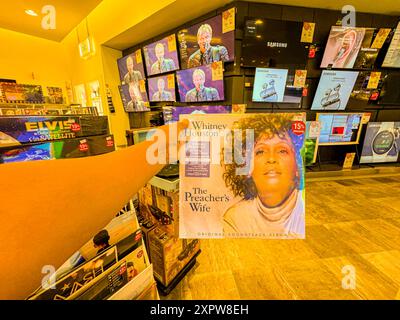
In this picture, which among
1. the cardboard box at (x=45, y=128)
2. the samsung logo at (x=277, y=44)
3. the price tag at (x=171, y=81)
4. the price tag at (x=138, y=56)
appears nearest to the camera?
the cardboard box at (x=45, y=128)

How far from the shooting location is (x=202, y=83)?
7.20ft

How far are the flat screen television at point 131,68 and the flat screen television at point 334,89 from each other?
2.74m

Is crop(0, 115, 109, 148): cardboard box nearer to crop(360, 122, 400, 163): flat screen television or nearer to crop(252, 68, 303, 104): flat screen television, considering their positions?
crop(252, 68, 303, 104): flat screen television

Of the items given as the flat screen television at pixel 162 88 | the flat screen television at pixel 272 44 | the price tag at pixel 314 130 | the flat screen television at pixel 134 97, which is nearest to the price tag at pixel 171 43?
the flat screen television at pixel 162 88

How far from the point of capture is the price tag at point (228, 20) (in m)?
1.80

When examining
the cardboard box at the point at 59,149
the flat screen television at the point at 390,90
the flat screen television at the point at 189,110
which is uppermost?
the flat screen television at the point at 390,90

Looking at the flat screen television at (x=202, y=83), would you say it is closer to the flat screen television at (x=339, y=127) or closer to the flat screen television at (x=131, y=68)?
the flat screen television at (x=131, y=68)

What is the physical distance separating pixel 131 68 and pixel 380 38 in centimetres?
370

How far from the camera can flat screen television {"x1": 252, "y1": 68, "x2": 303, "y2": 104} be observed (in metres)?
2.01

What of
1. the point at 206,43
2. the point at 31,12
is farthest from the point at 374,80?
the point at 31,12

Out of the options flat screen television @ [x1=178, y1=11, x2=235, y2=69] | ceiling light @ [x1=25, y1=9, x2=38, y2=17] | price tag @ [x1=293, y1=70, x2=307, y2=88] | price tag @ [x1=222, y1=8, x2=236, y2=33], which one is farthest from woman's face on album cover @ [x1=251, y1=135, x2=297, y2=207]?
ceiling light @ [x1=25, y1=9, x2=38, y2=17]
